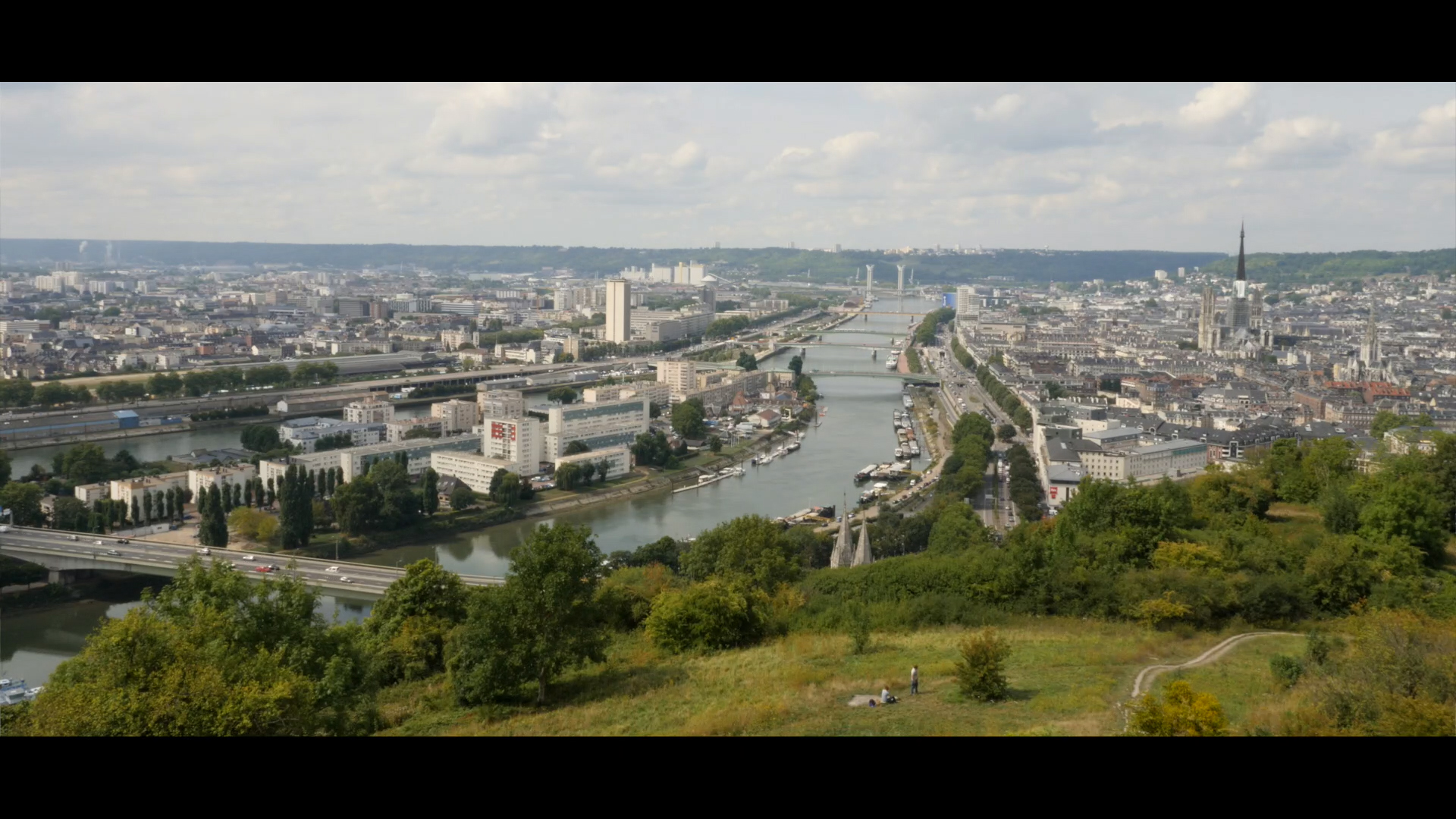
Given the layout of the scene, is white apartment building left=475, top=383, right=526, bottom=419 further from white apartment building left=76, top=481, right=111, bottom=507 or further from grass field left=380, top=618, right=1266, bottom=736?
grass field left=380, top=618, right=1266, bottom=736

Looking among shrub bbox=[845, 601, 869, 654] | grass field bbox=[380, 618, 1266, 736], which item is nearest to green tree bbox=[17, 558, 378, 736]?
grass field bbox=[380, 618, 1266, 736]

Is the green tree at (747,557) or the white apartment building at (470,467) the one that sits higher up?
the green tree at (747,557)

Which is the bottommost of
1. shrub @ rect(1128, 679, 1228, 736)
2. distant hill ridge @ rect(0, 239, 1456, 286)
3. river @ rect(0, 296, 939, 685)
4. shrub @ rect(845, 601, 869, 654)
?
river @ rect(0, 296, 939, 685)

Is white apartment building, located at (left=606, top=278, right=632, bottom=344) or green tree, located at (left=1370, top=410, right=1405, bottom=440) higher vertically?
white apartment building, located at (left=606, top=278, right=632, bottom=344)

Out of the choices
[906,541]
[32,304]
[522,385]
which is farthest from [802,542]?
[32,304]

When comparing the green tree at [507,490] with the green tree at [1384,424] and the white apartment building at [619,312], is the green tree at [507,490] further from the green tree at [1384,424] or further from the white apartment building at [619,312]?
the white apartment building at [619,312]

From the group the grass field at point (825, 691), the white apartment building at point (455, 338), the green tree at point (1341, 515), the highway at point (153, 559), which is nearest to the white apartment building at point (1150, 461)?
the green tree at point (1341, 515)
